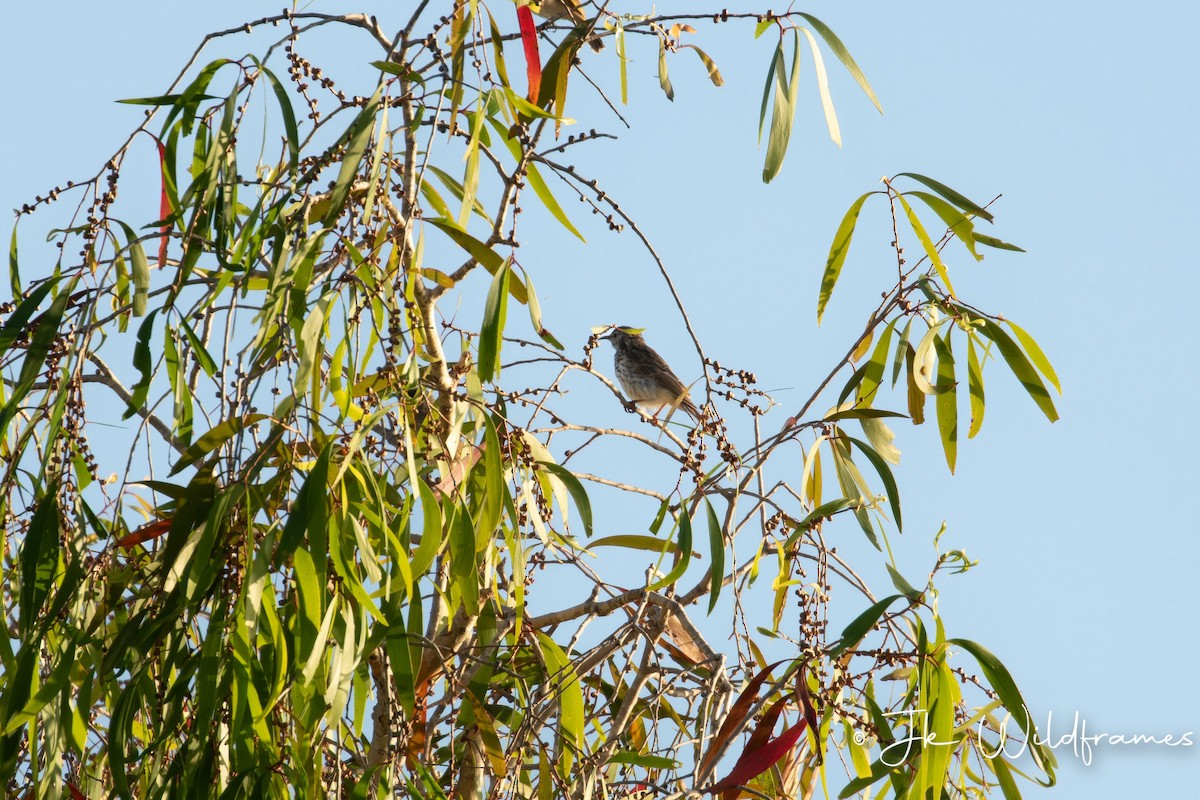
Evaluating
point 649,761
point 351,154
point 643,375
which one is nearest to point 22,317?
point 351,154

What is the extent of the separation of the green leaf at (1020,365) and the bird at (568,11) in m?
0.84

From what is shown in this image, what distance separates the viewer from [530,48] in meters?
2.09

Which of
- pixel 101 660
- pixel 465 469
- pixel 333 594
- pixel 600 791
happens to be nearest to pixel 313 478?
pixel 333 594

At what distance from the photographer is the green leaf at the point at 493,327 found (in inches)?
71.7

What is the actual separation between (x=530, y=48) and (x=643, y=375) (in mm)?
3218

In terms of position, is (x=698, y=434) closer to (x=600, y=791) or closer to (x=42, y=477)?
(x=600, y=791)

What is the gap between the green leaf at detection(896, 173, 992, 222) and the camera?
2.09m

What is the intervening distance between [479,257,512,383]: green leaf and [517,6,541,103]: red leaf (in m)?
0.34

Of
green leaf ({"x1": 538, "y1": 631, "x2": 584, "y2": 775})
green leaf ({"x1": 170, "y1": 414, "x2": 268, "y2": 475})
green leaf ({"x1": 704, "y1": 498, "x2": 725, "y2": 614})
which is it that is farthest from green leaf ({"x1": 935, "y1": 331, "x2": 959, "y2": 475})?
green leaf ({"x1": 170, "y1": 414, "x2": 268, "y2": 475})

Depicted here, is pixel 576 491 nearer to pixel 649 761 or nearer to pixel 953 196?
pixel 649 761

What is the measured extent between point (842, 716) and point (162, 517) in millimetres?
1091

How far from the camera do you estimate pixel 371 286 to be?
183 centimetres

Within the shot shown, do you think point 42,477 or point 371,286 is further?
point 42,477

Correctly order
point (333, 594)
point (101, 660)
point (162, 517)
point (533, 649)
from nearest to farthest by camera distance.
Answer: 1. point (333, 594)
2. point (101, 660)
3. point (162, 517)
4. point (533, 649)
